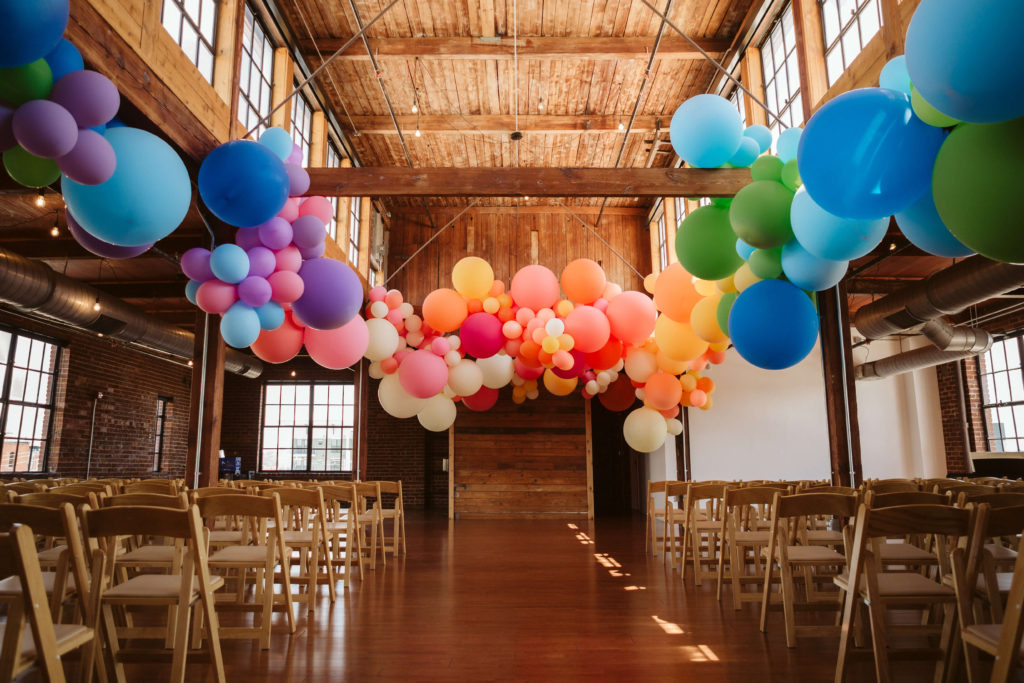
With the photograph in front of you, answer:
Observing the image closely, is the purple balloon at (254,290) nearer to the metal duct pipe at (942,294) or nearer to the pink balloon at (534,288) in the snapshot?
the pink balloon at (534,288)

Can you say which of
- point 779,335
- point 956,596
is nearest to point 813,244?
point 779,335

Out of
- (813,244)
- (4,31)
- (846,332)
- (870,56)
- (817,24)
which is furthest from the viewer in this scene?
(846,332)

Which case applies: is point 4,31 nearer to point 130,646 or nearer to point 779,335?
point 130,646

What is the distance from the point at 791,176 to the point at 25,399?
10.5 m

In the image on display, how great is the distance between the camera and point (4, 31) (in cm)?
225

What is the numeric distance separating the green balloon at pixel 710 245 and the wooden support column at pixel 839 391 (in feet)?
8.89

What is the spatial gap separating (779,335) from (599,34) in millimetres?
5788

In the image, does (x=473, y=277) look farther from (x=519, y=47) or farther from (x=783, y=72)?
(x=783, y=72)

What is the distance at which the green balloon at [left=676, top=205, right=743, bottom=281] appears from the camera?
425 cm

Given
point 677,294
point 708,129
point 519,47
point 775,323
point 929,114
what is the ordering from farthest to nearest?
point 519,47, point 677,294, point 708,129, point 775,323, point 929,114

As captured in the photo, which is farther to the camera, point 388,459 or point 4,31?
point 388,459

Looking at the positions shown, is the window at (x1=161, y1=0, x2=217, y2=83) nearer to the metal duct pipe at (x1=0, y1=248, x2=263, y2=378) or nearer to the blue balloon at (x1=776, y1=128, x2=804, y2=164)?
the metal duct pipe at (x1=0, y1=248, x2=263, y2=378)

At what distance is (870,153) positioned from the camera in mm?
2352

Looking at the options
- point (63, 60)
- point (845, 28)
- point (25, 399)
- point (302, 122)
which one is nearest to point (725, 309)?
point (845, 28)
